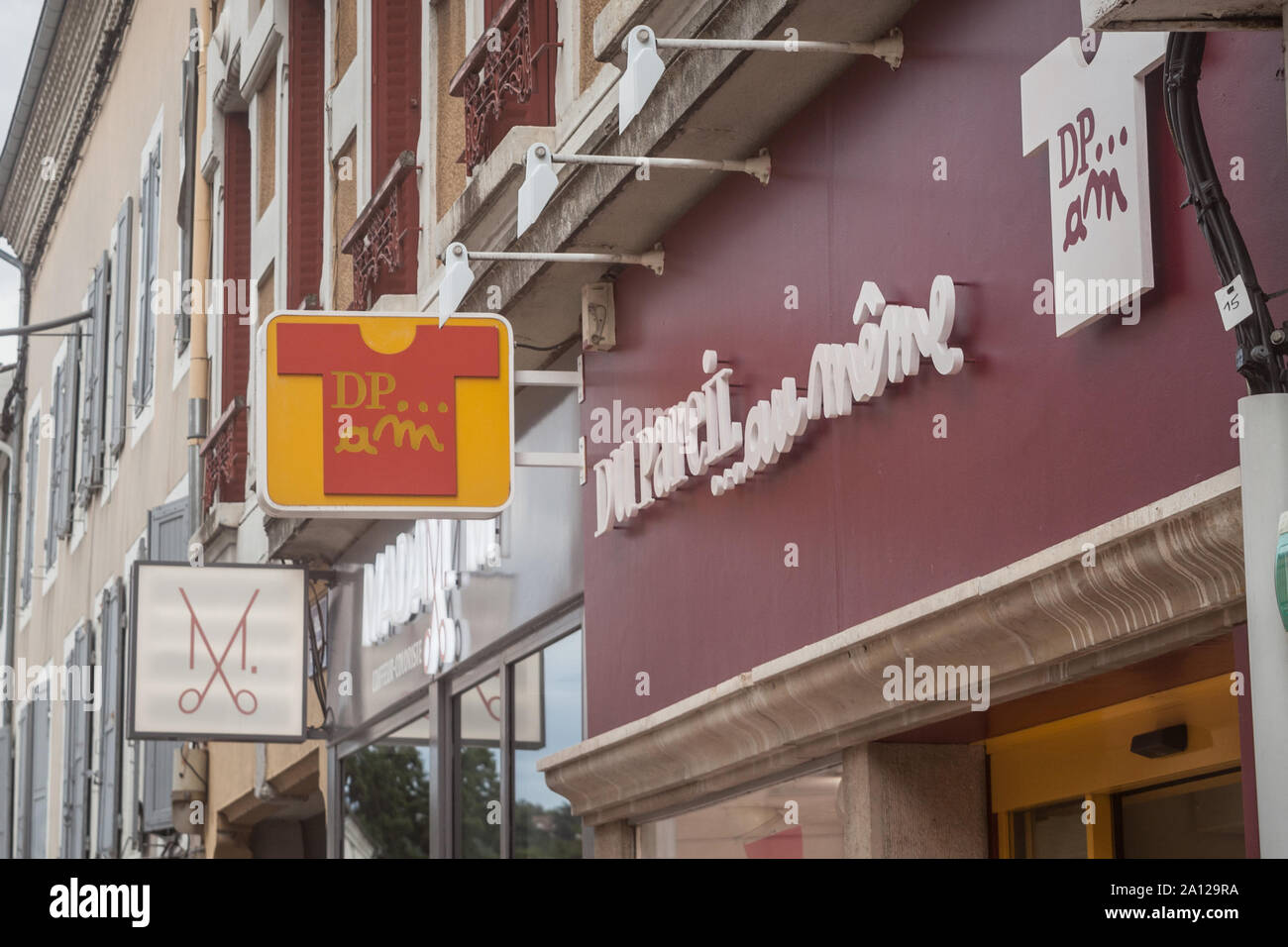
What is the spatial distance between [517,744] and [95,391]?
14.4 m

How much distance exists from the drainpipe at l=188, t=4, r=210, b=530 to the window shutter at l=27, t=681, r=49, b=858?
31.4ft

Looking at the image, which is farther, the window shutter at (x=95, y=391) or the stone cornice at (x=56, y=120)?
the stone cornice at (x=56, y=120)

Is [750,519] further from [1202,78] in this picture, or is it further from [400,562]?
[400,562]

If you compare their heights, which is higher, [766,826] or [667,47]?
[667,47]

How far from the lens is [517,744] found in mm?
9859

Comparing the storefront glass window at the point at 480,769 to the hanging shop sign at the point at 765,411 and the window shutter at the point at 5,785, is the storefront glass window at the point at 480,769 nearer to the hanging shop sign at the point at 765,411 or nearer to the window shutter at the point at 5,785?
the hanging shop sign at the point at 765,411

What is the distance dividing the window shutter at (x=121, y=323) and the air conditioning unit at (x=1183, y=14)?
18394 mm

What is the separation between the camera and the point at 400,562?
11.8 meters

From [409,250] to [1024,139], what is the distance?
19.3ft

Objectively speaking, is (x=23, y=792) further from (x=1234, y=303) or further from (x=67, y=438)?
(x=1234, y=303)

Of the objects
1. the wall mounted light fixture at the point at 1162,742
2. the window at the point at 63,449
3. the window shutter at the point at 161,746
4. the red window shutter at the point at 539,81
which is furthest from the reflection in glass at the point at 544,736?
the window at the point at 63,449

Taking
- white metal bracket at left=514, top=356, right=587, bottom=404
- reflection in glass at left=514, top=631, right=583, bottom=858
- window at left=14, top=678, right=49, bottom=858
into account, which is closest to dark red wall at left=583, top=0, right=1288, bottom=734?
white metal bracket at left=514, top=356, right=587, bottom=404

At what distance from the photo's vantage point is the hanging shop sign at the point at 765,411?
5.62 metres

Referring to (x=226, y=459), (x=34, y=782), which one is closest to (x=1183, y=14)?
(x=226, y=459)
